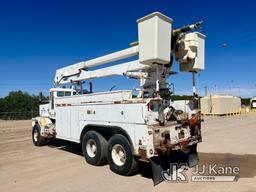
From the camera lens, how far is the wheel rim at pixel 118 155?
7764 millimetres

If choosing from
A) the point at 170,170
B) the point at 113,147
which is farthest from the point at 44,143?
the point at 170,170

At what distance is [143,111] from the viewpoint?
701cm

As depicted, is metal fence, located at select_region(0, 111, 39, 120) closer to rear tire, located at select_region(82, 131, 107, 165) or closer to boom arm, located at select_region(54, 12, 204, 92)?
boom arm, located at select_region(54, 12, 204, 92)

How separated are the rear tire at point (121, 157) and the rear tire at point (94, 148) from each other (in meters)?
0.46

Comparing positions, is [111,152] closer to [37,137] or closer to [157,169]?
[157,169]

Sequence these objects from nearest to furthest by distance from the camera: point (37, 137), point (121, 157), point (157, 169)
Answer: point (157, 169)
point (121, 157)
point (37, 137)

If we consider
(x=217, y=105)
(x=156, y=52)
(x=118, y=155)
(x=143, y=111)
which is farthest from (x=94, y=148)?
(x=217, y=105)

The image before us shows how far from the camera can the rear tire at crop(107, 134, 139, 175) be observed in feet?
23.8

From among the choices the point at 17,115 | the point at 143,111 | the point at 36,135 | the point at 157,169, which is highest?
the point at 143,111

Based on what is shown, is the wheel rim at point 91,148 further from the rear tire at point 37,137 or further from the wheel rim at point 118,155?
the rear tire at point 37,137

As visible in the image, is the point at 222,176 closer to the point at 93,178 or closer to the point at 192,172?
the point at 192,172

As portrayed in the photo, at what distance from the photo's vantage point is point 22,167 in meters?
8.81

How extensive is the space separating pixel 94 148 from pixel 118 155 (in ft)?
4.26

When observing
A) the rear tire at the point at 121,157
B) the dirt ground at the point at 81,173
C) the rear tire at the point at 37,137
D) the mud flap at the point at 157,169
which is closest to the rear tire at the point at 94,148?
the dirt ground at the point at 81,173
